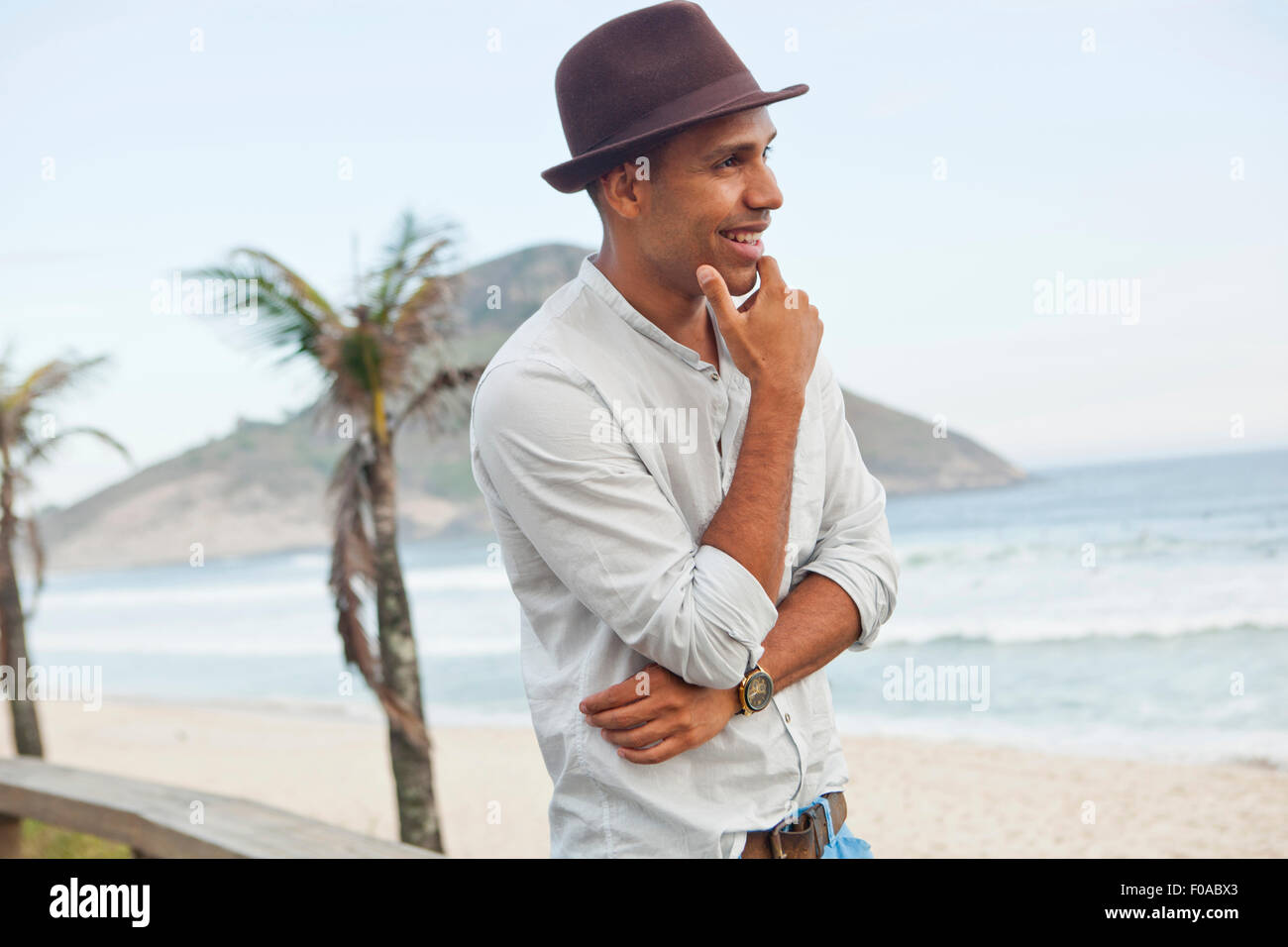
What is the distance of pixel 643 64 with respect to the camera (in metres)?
1.60

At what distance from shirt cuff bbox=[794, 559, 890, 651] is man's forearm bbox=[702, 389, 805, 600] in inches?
9.0

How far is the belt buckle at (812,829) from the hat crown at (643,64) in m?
1.05

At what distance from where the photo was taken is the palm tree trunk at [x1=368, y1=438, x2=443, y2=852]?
27.9ft

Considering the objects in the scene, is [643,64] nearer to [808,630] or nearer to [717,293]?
[717,293]

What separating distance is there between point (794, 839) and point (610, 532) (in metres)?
0.53

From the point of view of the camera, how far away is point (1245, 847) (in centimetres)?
1181

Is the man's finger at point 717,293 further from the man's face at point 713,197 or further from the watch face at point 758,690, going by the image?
the watch face at point 758,690

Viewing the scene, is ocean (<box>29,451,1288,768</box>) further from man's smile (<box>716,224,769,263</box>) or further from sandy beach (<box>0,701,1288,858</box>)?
man's smile (<box>716,224,769,263</box>)

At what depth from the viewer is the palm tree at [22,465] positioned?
11906 millimetres

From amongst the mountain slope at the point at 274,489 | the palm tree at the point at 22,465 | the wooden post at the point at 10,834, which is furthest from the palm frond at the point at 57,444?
the mountain slope at the point at 274,489

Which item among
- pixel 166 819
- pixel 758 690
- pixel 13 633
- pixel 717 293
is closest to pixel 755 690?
pixel 758 690

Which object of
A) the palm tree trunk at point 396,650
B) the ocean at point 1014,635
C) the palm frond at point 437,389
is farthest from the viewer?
the ocean at point 1014,635
